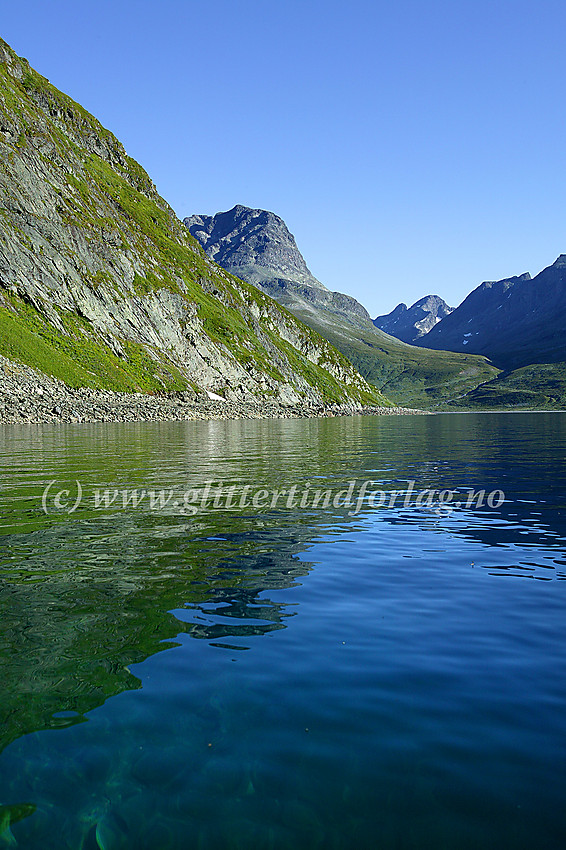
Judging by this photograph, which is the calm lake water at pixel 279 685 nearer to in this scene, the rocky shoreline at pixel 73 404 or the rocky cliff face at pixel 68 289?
the rocky shoreline at pixel 73 404

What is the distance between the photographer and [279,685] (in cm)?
1102

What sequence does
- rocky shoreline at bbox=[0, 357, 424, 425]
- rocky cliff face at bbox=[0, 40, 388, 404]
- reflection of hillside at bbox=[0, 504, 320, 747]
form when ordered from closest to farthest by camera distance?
reflection of hillside at bbox=[0, 504, 320, 747] < rocky shoreline at bbox=[0, 357, 424, 425] < rocky cliff face at bbox=[0, 40, 388, 404]

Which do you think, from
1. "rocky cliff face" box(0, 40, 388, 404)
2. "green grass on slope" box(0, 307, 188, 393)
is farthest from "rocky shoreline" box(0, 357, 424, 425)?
"rocky cliff face" box(0, 40, 388, 404)

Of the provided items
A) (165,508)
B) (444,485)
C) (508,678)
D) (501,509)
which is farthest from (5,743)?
(444,485)

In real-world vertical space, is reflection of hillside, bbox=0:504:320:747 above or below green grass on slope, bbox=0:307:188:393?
below

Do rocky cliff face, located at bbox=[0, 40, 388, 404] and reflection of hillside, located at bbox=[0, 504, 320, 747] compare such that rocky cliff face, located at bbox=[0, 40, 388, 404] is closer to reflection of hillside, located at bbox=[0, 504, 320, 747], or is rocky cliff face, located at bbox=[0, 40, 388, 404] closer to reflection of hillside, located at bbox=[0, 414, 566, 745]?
reflection of hillside, located at bbox=[0, 414, 566, 745]

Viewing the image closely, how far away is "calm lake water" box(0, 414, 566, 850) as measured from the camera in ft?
24.7

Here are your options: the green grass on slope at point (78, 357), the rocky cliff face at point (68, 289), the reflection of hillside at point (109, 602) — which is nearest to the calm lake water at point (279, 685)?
the reflection of hillside at point (109, 602)

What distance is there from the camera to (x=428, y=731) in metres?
9.41

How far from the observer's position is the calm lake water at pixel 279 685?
753 centimetres

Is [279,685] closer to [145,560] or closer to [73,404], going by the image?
[145,560]

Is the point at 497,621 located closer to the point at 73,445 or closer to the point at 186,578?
the point at 186,578

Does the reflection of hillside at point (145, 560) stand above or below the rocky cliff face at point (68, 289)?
below

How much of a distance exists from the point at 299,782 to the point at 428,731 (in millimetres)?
2387
